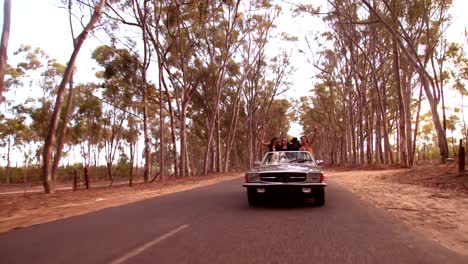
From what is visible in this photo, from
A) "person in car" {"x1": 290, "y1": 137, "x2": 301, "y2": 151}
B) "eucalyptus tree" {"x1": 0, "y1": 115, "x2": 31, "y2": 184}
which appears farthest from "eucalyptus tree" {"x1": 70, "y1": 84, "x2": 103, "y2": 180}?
"person in car" {"x1": 290, "y1": 137, "x2": 301, "y2": 151}

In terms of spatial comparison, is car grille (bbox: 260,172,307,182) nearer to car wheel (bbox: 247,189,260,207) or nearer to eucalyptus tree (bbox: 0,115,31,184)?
car wheel (bbox: 247,189,260,207)

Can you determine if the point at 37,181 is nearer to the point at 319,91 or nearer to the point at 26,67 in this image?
the point at 26,67

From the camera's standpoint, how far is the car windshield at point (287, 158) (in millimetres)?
10656

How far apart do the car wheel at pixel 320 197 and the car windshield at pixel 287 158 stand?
1.51m

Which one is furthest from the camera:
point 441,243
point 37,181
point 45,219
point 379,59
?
point 37,181

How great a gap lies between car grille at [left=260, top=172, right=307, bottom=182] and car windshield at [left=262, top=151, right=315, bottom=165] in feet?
4.35

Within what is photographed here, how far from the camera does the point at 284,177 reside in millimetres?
9109

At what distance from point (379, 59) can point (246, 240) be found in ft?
92.0

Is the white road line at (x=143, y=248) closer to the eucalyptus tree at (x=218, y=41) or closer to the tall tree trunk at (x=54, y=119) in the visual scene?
the tall tree trunk at (x=54, y=119)

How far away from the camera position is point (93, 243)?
578cm

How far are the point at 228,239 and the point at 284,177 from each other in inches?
139

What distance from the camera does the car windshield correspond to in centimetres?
1066

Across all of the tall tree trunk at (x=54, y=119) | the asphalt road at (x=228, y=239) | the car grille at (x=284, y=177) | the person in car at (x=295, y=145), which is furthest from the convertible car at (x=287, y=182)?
the tall tree trunk at (x=54, y=119)

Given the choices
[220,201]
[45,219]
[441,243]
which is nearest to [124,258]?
[441,243]
